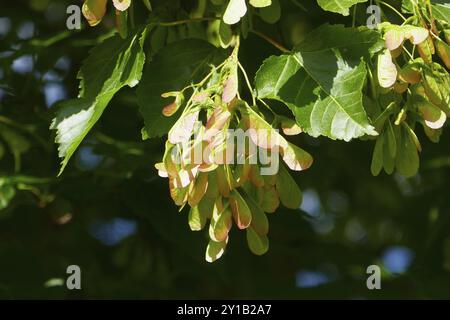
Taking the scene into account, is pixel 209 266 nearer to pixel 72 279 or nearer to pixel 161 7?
pixel 72 279

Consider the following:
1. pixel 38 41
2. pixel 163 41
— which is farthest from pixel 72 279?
pixel 163 41

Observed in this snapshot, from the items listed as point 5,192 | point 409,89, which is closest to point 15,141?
point 5,192

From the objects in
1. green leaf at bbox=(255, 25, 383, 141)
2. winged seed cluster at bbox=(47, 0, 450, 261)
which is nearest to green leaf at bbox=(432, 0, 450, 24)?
winged seed cluster at bbox=(47, 0, 450, 261)

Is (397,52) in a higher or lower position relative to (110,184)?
higher

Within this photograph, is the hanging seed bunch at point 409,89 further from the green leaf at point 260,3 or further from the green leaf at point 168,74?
the green leaf at point 168,74

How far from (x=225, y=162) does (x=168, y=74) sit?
35cm

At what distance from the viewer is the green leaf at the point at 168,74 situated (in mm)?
1605

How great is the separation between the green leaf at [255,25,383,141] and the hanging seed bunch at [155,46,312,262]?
0.17 feet

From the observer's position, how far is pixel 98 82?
5.41 feet

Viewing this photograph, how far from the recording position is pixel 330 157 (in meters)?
2.73

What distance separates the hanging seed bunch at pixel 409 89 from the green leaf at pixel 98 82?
0.41 m

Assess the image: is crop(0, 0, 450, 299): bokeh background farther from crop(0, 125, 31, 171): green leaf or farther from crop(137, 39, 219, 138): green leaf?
crop(137, 39, 219, 138): green leaf

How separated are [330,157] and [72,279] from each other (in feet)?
2.85

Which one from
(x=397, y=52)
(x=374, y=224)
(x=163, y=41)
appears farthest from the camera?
(x=374, y=224)
